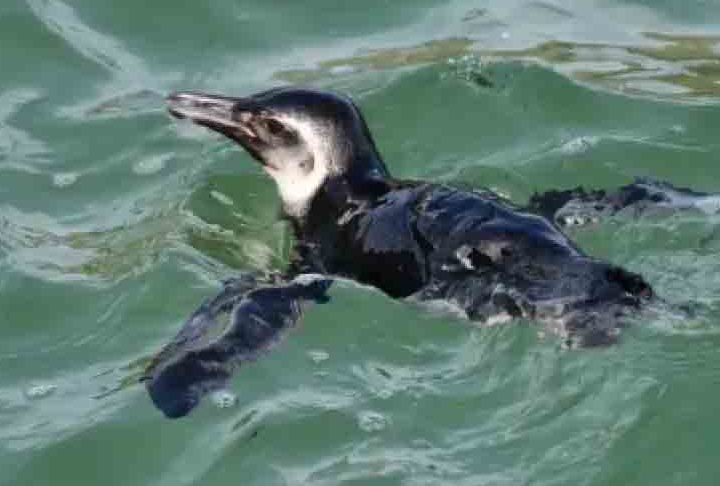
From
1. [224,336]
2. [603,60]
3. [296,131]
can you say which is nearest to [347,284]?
[224,336]

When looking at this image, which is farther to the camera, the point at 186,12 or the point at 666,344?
the point at 186,12

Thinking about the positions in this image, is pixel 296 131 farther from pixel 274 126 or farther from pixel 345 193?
pixel 345 193

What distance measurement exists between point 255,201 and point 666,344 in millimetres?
3258

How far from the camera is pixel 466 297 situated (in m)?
8.54

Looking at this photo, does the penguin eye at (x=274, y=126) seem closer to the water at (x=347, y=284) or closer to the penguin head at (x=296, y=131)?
the penguin head at (x=296, y=131)

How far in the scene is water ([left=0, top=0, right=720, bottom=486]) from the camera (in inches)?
306

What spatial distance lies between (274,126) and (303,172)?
0.30 m

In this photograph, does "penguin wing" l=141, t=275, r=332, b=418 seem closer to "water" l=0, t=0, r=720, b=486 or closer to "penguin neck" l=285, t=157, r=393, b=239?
"water" l=0, t=0, r=720, b=486

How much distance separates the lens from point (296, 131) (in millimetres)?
9641

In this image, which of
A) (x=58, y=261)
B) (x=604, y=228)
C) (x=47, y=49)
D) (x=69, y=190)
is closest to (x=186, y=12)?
(x=47, y=49)

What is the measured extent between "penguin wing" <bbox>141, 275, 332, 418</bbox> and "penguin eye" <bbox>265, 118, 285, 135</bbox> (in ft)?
2.70

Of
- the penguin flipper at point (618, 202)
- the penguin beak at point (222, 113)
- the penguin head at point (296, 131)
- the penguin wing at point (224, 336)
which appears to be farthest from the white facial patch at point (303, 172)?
the penguin flipper at point (618, 202)

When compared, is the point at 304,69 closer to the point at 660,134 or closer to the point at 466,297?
the point at 660,134

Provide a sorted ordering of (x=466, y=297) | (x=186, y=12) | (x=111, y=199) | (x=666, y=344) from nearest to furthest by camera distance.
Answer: (x=666, y=344)
(x=466, y=297)
(x=111, y=199)
(x=186, y=12)
